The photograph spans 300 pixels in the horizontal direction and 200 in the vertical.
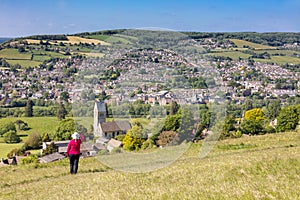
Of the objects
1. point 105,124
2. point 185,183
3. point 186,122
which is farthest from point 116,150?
point 185,183

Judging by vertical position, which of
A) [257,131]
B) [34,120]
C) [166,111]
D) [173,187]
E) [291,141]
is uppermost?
[166,111]

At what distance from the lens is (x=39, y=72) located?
14012 centimetres

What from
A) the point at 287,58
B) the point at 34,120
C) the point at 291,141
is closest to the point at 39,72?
the point at 34,120

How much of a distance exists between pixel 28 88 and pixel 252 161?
141899 mm

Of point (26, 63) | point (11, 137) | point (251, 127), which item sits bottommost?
point (11, 137)

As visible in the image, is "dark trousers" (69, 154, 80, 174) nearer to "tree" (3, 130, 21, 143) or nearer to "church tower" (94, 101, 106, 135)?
"church tower" (94, 101, 106, 135)

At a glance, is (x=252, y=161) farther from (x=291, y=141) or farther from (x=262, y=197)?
(x=291, y=141)

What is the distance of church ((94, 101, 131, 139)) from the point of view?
501 inches

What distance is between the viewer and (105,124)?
42.8 feet

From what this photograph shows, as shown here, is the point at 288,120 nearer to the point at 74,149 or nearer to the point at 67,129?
the point at 67,129

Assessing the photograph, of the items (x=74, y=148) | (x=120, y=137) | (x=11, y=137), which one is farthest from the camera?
(x=11, y=137)

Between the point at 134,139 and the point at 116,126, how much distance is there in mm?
893

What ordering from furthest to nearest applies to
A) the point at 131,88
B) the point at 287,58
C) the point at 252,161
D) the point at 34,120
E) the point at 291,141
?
1. the point at 287,58
2. the point at 34,120
3. the point at 291,141
4. the point at 131,88
5. the point at 252,161

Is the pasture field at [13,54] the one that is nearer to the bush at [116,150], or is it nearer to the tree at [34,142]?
the tree at [34,142]
